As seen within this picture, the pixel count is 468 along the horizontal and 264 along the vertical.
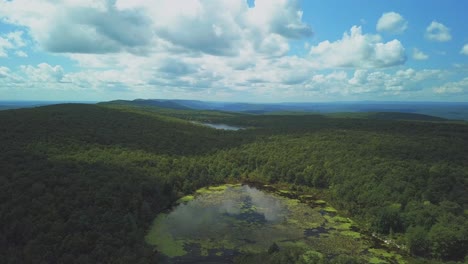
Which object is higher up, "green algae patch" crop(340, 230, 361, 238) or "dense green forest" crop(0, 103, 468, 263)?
"dense green forest" crop(0, 103, 468, 263)

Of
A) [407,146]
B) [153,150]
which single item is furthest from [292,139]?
[153,150]

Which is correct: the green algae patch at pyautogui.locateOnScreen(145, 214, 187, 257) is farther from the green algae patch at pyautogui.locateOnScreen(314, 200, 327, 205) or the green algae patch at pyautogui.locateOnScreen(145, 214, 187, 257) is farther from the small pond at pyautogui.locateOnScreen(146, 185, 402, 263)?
the green algae patch at pyautogui.locateOnScreen(314, 200, 327, 205)

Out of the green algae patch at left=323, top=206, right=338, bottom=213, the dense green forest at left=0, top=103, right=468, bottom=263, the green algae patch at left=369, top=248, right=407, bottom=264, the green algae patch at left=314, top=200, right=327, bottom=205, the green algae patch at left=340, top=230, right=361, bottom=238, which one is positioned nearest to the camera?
the dense green forest at left=0, top=103, right=468, bottom=263

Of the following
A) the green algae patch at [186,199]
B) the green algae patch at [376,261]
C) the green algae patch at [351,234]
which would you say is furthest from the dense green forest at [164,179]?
the green algae patch at [376,261]

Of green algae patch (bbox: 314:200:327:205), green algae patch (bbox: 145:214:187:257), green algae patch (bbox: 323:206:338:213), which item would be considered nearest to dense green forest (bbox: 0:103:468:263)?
green algae patch (bbox: 323:206:338:213)

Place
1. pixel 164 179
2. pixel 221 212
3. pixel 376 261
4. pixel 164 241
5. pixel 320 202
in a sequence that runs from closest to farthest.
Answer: pixel 376 261 → pixel 164 241 → pixel 221 212 → pixel 320 202 → pixel 164 179

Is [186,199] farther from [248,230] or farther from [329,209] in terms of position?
[329,209]

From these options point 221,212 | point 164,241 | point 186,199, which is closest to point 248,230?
point 221,212

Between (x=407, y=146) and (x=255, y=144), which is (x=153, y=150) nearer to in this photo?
(x=255, y=144)
